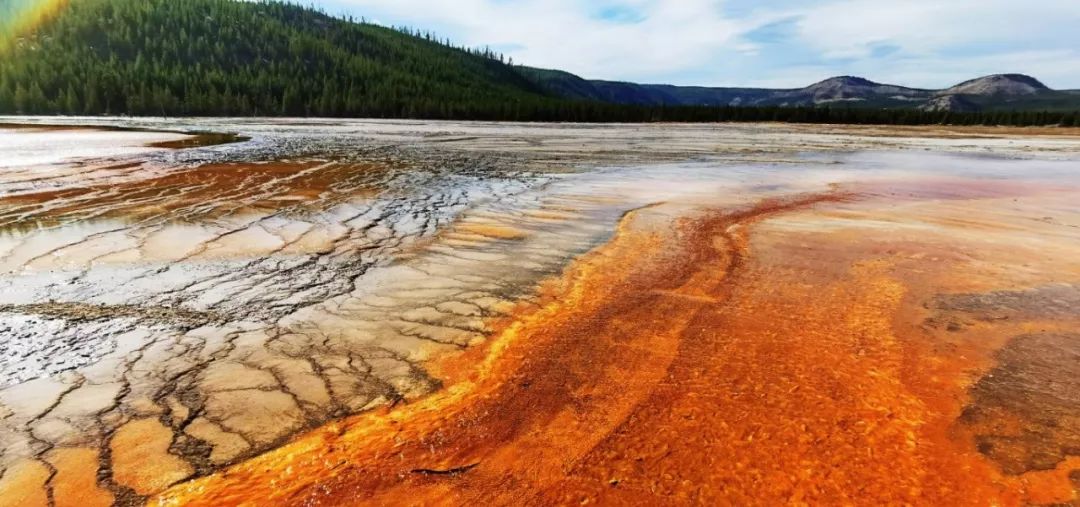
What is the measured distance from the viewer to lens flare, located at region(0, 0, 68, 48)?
106000 mm

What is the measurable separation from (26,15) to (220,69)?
43285 mm

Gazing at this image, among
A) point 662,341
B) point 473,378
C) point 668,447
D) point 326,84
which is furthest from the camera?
point 326,84

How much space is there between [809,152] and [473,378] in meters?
28.8

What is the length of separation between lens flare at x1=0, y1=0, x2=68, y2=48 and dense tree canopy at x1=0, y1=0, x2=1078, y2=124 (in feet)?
7.19

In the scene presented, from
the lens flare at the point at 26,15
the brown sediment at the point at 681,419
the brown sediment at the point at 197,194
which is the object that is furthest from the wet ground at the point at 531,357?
the lens flare at the point at 26,15

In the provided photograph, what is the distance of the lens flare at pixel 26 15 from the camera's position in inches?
4173

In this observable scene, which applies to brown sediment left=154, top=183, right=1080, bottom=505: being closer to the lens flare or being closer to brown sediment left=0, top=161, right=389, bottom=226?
brown sediment left=0, top=161, right=389, bottom=226

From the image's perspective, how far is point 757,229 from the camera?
968 centimetres

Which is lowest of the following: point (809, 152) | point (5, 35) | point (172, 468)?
point (172, 468)

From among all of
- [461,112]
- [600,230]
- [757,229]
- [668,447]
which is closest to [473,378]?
[668,447]

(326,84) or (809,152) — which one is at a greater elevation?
(326,84)

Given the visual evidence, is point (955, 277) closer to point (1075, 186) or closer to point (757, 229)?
point (757, 229)

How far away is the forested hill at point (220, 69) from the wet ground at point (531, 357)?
82.5 m

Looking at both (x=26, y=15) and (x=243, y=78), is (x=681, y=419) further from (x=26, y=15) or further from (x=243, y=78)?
(x=26, y=15)
